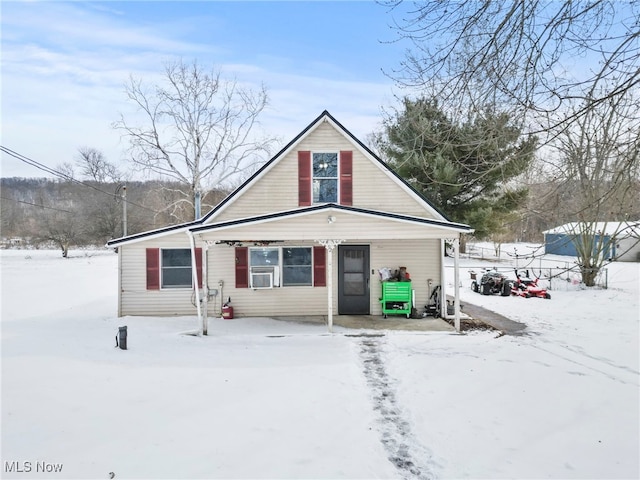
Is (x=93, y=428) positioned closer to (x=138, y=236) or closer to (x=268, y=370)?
(x=268, y=370)

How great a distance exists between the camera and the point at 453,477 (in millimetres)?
3543

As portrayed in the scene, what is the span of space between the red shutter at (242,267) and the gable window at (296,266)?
3.41 feet

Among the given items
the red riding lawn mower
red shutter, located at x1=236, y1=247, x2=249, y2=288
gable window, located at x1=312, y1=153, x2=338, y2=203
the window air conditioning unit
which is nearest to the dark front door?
gable window, located at x1=312, y1=153, x2=338, y2=203

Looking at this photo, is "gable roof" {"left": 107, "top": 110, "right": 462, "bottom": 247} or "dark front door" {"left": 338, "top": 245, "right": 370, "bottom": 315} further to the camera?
"dark front door" {"left": 338, "top": 245, "right": 370, "bottom": 315}

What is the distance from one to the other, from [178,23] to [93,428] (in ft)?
22.1

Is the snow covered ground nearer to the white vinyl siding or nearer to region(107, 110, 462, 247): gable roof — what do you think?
region(107, 110, 462, 247): gable roof

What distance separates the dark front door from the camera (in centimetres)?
1071

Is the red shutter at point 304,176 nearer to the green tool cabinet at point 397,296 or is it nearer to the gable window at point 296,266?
the gable window at point 296,266

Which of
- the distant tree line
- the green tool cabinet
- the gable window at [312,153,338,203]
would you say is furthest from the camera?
the distant tree line

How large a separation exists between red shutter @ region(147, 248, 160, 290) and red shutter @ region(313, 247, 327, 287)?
441cm

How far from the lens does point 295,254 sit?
1070 centimetres

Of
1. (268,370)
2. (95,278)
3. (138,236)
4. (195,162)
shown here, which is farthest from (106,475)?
(195,162)

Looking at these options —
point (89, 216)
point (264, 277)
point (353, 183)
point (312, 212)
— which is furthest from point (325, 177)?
point (89, 216)

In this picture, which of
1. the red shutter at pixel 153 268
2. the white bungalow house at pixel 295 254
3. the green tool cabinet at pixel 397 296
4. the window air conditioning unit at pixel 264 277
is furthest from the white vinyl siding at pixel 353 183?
the red shutter at pixel 153 268
